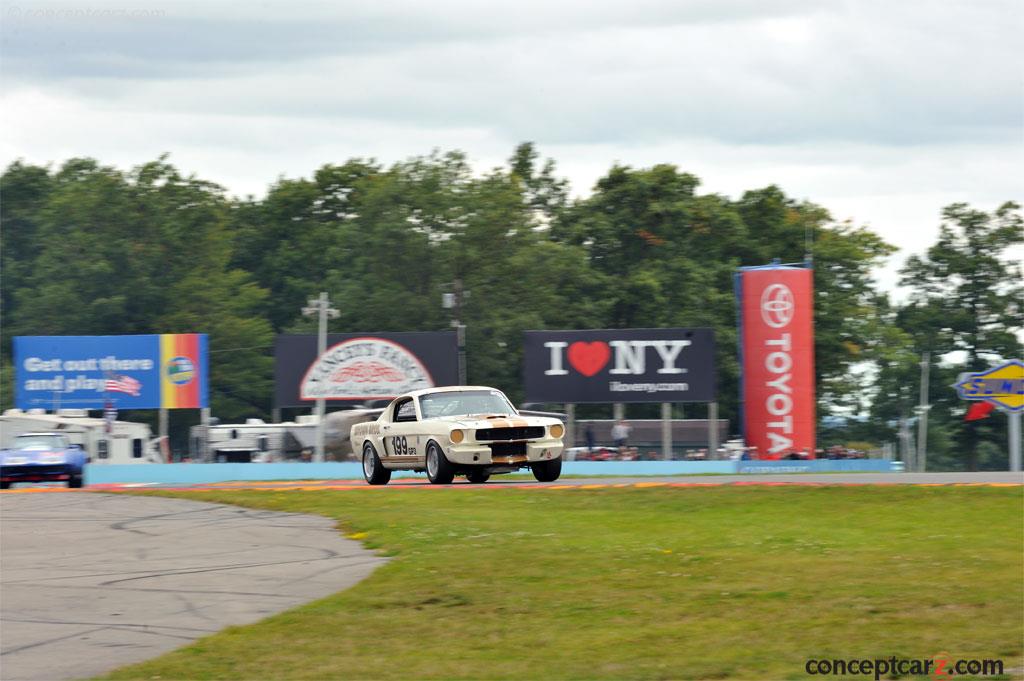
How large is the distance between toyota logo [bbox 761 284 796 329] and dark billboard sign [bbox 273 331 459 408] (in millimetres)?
11005

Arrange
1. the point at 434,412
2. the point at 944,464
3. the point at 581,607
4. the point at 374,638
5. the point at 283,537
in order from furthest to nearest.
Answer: the point at 944,464
the point at 283,537
the point at 434,412
the point at 581,607
the point at 374,638

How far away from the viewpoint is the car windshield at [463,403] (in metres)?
13.7

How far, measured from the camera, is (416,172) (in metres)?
78.5

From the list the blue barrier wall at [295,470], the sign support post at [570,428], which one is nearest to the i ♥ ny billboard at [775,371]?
the blue barrier wall at [295,470]

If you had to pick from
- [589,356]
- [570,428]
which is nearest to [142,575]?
[589,356]

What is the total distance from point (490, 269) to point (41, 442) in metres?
41.5

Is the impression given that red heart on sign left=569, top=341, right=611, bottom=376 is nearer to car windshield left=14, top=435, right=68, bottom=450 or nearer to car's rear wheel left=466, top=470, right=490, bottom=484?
car windshield left=14, top=435, right=68, bottom=450

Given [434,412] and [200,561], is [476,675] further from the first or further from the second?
[200,561]

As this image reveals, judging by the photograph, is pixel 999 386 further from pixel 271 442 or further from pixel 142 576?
pixel 142 576

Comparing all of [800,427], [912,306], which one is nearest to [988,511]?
[800,427]

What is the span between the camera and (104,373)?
44.0 m

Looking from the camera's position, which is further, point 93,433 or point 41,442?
point 93,433

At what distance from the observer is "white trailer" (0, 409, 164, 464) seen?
126ft

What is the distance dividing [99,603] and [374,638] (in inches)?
129
